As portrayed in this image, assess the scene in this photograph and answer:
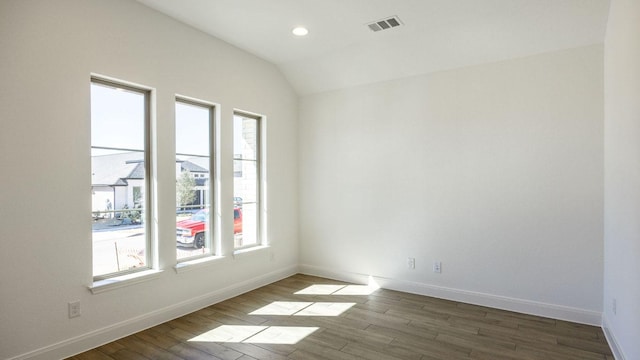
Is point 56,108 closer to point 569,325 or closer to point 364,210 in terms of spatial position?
point 364,210

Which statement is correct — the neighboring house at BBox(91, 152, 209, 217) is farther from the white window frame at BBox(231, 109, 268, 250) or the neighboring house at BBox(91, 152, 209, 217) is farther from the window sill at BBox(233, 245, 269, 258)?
the white window frame at BBox(231, 109, 268, 250)

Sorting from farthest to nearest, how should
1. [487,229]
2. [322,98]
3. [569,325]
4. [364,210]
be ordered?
[322,98]
[364,210]
[487,229]
[569,325]

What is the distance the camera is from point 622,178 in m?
2.49

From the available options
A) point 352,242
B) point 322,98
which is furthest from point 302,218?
point 322,98

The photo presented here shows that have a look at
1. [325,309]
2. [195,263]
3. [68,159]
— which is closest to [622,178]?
[325,309]

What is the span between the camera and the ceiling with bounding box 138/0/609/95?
3.11 m

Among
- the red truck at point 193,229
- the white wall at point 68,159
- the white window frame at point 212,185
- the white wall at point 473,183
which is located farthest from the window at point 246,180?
the white wall at point 473,183

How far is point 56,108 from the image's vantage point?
8.69 feet

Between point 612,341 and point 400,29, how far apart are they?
11.0ft

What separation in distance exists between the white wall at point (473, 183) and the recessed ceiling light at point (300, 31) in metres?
1.20

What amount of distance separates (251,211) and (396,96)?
2394 mm

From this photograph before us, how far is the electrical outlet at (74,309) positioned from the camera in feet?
8.87

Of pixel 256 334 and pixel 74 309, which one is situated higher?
pixel 74 309

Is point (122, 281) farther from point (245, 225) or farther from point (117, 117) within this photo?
point (245, 225)
